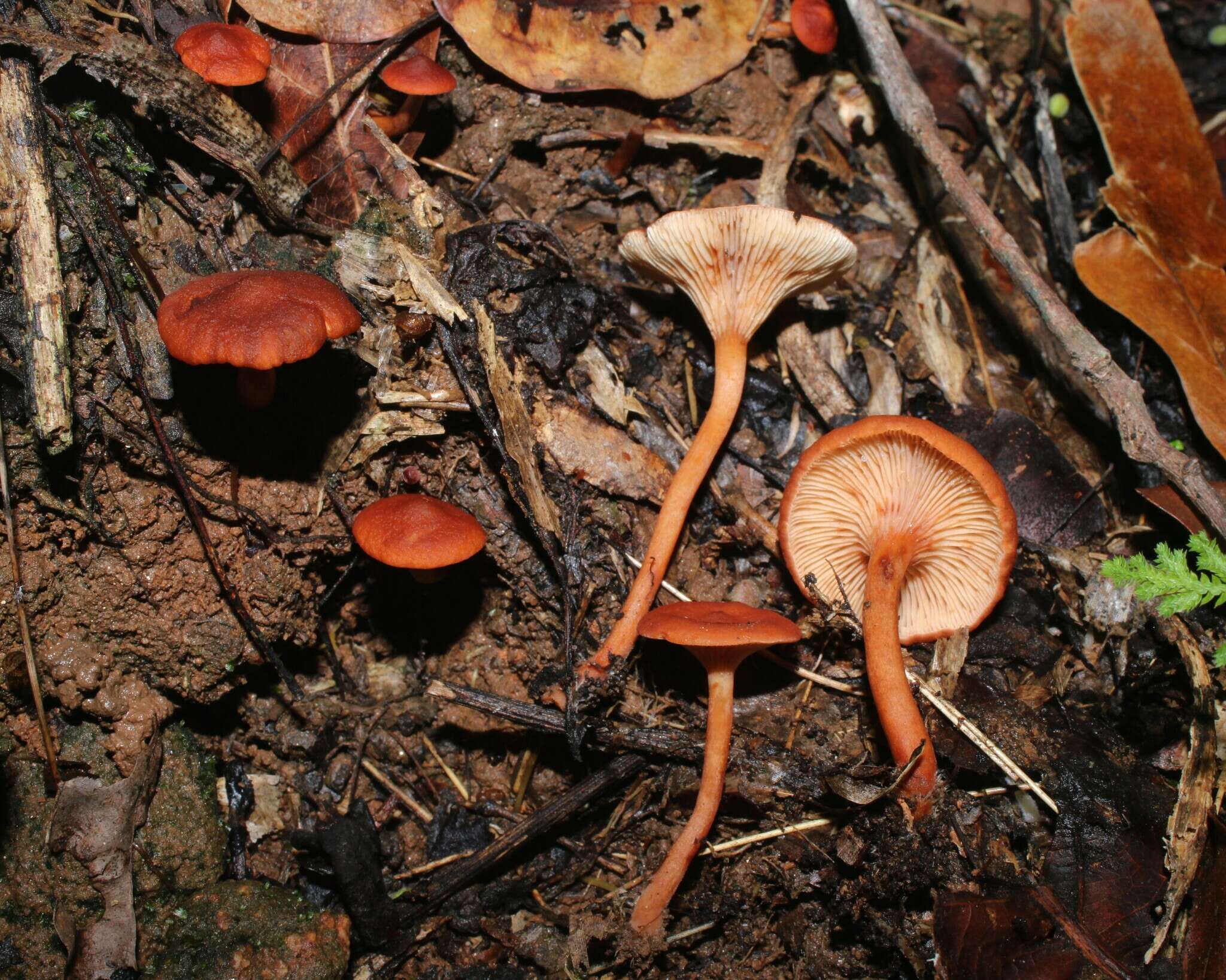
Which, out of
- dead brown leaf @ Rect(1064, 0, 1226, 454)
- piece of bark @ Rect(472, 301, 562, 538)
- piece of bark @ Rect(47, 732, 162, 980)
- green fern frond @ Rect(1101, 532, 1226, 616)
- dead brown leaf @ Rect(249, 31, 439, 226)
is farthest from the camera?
dead brown leaf @ Rect(1064, 0, 1226, 454)

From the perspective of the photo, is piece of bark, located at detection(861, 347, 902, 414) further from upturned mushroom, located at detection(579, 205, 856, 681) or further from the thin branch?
the thin branch

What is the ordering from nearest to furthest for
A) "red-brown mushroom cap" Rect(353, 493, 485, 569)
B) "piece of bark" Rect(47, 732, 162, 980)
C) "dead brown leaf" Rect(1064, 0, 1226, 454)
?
"piece of bark" Rect(47, 732, 162, 980) < "red-brown mushroom cap" Rect(353, 493, 485, 569) < "dead brown leaf" Rect(1064, 0, 1226, 454)

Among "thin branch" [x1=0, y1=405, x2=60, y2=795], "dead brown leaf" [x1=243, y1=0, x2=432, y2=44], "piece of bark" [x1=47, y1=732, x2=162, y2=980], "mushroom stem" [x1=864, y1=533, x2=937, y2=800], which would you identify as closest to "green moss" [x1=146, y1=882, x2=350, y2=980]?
"piece of bark" [x1=47, y1=732, x2=162, y2=980]

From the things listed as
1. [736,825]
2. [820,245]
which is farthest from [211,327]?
[736,825]

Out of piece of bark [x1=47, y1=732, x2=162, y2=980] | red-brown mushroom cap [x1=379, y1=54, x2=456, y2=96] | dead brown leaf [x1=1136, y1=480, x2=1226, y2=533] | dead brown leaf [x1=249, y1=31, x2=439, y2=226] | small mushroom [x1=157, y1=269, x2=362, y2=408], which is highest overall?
red-brown mushroom cap [x1=379, y1=54, x2=456, y2=96]

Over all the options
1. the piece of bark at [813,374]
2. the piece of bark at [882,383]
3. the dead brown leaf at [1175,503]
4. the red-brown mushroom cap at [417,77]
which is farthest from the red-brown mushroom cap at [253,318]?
the dead brown leaf at [1175,503]

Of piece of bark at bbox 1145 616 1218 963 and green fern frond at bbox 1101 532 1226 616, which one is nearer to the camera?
green fern frond at bbox 1101 532 1226 616

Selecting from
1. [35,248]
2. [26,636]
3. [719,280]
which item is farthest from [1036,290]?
[26,636]
